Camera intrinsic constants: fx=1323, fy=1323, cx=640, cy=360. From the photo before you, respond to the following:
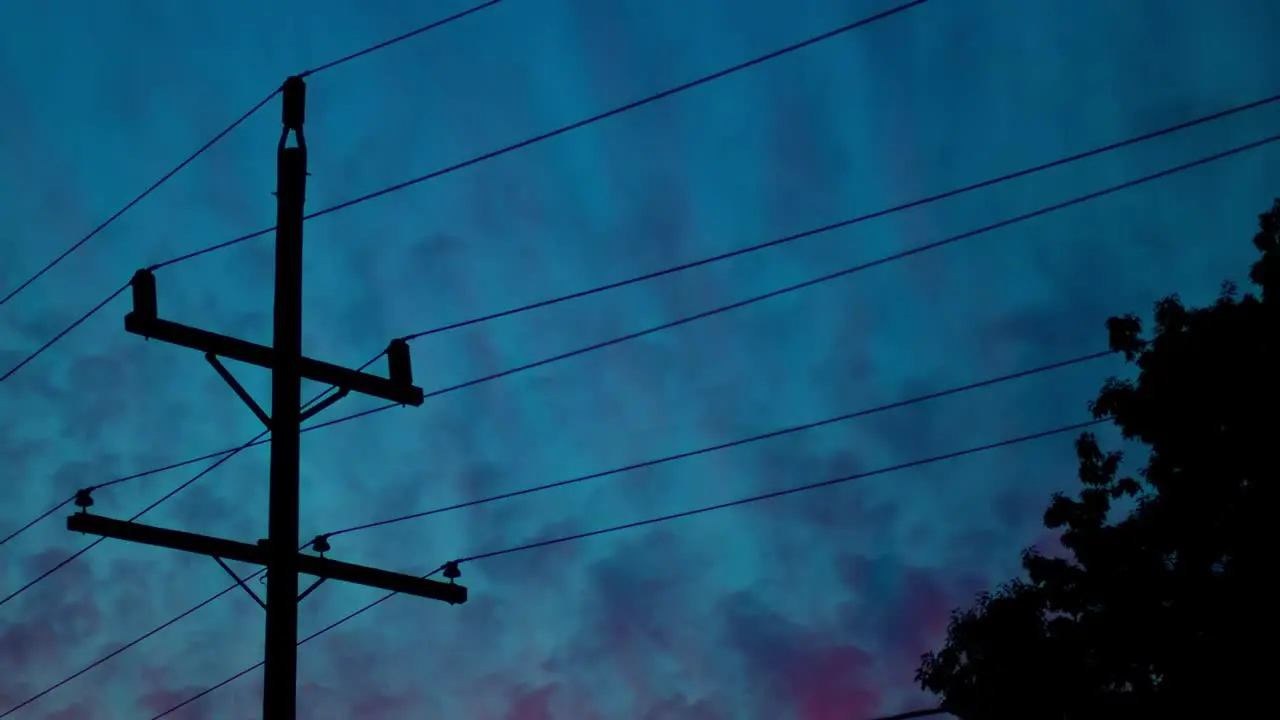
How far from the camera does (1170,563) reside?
72.1ft

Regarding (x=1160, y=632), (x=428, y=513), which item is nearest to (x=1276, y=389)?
(x=1160, y=632)

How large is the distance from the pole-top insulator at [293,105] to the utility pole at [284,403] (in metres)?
0.01

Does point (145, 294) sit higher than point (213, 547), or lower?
higher

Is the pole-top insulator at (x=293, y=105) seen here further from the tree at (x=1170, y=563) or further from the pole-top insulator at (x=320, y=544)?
the tree at (x=1170, y=563)

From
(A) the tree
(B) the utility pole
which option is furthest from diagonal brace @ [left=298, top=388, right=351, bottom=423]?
(A) the tree

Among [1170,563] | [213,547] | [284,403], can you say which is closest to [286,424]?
[284,403]

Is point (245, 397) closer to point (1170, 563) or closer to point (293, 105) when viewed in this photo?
point (293, 105)

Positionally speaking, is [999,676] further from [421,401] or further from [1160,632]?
[421,401]

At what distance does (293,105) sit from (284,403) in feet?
11.5

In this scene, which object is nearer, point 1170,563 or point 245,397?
point 245,397

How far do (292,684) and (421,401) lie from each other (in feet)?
13.4

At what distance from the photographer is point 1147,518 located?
2191cm

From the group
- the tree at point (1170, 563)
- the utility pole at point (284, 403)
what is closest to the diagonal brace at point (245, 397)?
the utility pole at point (284, 403)

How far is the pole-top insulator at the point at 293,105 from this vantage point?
14.8 metres
